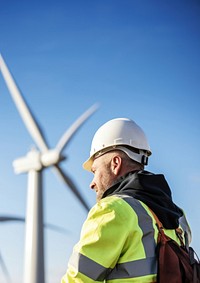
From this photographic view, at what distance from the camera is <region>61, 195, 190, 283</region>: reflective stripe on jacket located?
461cm

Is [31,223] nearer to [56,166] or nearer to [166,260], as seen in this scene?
[56,166]

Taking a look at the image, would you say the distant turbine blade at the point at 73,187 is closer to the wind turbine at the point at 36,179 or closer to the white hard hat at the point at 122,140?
the wind turbine at the point at 36,179

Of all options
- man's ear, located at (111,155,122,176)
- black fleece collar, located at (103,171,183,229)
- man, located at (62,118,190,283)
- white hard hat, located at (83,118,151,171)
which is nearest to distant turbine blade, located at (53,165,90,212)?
white hard hat, located at (83,118,151,171)

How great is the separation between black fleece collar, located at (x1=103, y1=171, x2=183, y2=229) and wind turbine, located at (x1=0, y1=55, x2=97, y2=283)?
19.3 m

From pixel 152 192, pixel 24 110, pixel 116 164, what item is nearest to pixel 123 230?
pixel 152 192

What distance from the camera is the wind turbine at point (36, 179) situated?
2530 centimetres

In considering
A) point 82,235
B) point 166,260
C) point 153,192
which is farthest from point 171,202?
point 82,235

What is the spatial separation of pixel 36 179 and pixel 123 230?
75.4 ft

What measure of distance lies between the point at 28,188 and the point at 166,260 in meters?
23.5

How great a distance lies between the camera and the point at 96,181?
19.1ft

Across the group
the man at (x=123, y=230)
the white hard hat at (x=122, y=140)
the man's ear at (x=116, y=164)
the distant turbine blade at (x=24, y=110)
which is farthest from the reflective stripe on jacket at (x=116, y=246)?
the distant turbine blade at (x=24, y=110)

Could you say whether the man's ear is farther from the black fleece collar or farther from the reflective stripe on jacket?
the reflective stripe on jacket

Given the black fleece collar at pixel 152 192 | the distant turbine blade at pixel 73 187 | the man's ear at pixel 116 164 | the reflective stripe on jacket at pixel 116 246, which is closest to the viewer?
the reflective stripe on jacket at pixel 116 246

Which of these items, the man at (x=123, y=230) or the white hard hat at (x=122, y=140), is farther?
the white hard hat at (x=122, y=140)
